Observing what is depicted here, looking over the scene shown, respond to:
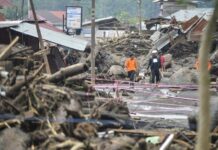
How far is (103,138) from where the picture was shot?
384 inches

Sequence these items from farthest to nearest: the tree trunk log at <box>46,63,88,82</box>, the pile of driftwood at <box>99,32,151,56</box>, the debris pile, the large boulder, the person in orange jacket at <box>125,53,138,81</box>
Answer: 1. the pile of driftwood at <box>99,32,151,56</box>
2. the debris pile
3. the person in orange jacket at <box>125,53,138,81</box>
4. the large boulder
5. the tree trunk log at <box>46,63,88,82</box>

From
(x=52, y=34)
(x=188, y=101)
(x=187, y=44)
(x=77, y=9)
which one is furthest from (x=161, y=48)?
(x=188, y=101)

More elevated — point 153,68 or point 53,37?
point 53,37

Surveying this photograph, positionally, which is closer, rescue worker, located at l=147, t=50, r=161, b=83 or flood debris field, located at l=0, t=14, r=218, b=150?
flood debris field, located at l=0, t=14, r=218, b=150

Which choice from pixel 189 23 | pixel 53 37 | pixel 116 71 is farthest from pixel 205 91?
pixel 189 23

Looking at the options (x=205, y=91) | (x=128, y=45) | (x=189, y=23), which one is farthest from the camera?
(x=128, y=45)

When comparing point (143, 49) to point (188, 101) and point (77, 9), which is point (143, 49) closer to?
point (77, 9)

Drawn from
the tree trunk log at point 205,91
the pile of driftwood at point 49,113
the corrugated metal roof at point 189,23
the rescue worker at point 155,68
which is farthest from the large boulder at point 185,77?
the tree trunk log at point 205,91

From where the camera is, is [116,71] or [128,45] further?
[128,45]

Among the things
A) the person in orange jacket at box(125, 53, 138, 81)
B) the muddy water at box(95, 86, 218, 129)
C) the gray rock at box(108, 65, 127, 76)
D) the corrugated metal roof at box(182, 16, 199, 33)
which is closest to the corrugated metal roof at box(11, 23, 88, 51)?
the muddy water at box(95, 86, 218, 129)

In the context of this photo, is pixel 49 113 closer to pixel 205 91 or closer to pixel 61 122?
pixel 61 122

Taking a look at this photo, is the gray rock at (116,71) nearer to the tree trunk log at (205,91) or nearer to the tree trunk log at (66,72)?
the tree trunk log at (66,72)

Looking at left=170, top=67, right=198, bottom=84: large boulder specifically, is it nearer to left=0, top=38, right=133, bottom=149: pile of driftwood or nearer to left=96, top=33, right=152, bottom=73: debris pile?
left=0, top=38, right=133, bottom=149: pile of driftwood

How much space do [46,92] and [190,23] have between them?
2714cm
